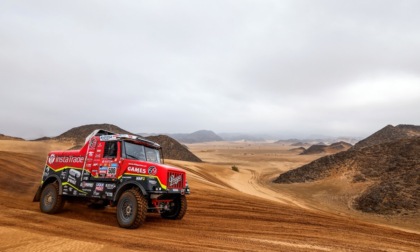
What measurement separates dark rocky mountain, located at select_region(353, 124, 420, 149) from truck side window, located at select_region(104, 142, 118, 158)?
47040mm

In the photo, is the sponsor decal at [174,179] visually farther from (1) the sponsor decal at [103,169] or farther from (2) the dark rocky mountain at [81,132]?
(2) the dark rocky mountain at [81,132]

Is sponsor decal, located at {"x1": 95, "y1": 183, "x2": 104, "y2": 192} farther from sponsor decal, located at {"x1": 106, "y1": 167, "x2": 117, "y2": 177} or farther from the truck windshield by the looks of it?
the truck windshield

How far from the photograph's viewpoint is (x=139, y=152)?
10820mm

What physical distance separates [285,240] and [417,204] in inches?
510

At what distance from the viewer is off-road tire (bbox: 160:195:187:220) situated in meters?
11.2

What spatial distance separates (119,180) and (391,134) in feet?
174

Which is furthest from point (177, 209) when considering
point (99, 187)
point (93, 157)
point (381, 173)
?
point (381, 173)

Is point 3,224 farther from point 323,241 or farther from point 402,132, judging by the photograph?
point 402,132

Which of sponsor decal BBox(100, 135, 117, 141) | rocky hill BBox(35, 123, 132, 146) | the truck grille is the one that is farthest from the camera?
rocky hill BBox(35, 123, 132, 146)

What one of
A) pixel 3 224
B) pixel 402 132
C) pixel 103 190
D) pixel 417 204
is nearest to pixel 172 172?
pixel 103 190

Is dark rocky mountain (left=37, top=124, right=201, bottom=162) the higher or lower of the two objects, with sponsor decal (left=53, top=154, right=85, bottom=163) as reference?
higher

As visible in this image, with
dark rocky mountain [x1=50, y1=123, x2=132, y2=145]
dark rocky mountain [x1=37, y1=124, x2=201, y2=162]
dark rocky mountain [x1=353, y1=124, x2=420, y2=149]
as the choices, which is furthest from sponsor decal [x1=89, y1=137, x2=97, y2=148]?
dark rocky mountain [x1=353, y1=124, x2=420, y2=149]

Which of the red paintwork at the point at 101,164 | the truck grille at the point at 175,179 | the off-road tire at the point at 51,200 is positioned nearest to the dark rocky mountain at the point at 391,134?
the truck grille at the point at 175,179

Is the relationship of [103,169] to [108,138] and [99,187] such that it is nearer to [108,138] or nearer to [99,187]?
[99,187]
